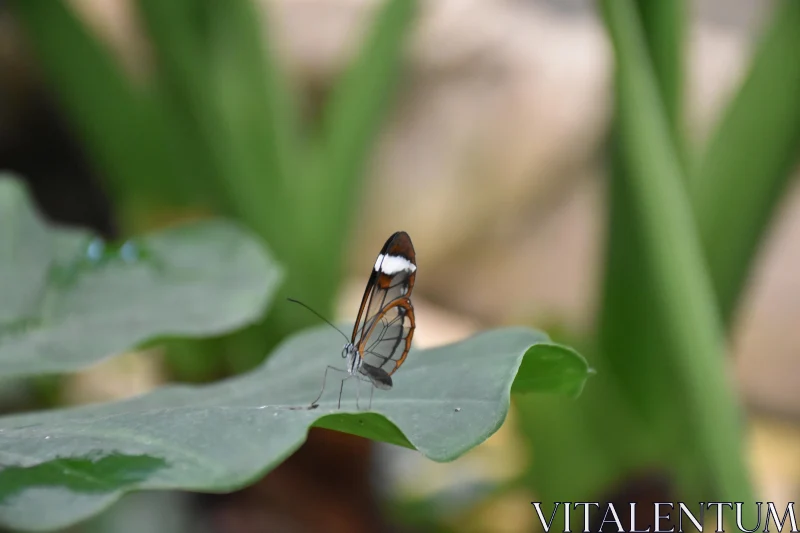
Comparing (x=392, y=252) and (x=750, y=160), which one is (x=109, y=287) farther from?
(x=750, y=160)

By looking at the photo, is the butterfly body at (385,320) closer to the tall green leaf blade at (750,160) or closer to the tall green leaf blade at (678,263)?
the tall green leaf blade at (678,263)

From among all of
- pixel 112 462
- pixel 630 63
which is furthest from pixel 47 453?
pixel 630 63

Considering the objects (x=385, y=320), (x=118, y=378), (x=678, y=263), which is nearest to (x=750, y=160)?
(x=678, y=263)

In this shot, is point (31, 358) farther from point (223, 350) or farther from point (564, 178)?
point (564, 178)

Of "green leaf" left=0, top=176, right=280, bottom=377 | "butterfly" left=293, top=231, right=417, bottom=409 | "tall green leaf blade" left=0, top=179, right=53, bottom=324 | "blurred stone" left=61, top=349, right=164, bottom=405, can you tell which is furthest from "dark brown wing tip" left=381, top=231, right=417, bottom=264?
"blurred stone" left=61, top=349, right=164, bottom=405

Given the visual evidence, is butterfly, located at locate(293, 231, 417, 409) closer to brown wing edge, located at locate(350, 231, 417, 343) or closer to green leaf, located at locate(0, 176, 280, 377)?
brown wing edge, located at locate(350, 231, 417, 343)
